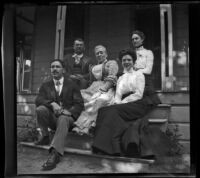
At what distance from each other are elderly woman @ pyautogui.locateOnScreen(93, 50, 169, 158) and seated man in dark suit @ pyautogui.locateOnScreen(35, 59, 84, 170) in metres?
0.52

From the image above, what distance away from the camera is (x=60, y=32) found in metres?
4.30

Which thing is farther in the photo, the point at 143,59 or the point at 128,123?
the point at 143,59

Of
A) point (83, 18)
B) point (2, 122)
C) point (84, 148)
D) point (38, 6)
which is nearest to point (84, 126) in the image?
point (84, 148)

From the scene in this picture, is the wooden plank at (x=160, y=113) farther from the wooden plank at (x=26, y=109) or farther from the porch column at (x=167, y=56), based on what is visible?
the wooden plank at (x=26, y=109)

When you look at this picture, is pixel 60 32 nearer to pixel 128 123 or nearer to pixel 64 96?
pixel 64 96

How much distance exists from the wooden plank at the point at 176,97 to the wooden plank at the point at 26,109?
92.0 inches

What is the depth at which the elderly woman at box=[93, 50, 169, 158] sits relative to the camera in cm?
397

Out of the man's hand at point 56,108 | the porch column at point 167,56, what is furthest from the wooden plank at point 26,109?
the porch column at point 167,56

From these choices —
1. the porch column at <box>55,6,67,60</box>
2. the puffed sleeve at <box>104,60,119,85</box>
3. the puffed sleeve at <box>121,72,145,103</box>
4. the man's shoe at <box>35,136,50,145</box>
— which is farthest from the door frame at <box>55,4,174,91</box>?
the man's shoe at <box>35,136,50,145</box>

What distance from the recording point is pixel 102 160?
4051 mm

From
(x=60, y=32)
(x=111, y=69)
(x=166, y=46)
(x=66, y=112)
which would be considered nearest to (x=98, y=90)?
(x=111, y=69)

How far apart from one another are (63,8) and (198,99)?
290 centimetres

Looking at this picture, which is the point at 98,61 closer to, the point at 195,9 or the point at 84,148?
the point at 84,148

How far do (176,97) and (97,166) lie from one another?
182cm
